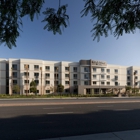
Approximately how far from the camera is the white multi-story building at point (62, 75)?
5628 centimetres

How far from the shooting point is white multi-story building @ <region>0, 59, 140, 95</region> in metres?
56.3

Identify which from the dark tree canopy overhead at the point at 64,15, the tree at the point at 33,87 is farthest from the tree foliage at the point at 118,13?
the tree at the point at 33,87

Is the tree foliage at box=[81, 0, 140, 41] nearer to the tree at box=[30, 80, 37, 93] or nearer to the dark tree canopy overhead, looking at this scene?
the dark tree canopy overhead

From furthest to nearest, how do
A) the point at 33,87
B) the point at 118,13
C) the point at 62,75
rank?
1. the point at 62,75
2. the point at 33,87
3. the point at 118,13

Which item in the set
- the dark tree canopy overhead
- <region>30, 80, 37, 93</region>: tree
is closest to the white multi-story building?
<region>30, 80, 37, 93</region>: tree

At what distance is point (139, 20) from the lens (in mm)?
2891

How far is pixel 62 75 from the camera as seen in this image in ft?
204

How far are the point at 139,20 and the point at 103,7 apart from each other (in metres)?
0.72

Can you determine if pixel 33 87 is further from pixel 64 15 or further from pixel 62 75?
pixel 64 15

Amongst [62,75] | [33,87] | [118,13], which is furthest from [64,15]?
[62,75]

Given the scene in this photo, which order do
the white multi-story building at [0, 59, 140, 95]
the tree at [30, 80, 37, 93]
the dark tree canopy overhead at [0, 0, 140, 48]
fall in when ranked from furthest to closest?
the white multi-story building at [0, 59, 140, 95] → the tree at [30, 80, 37, 93] → the dark tree canopy overhead at [0, 0, 140, 48]

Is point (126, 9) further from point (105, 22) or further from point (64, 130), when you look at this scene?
point (64, 130)

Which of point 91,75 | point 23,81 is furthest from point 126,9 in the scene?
point 91,75

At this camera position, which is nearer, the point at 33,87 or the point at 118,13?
the point at 118,13
